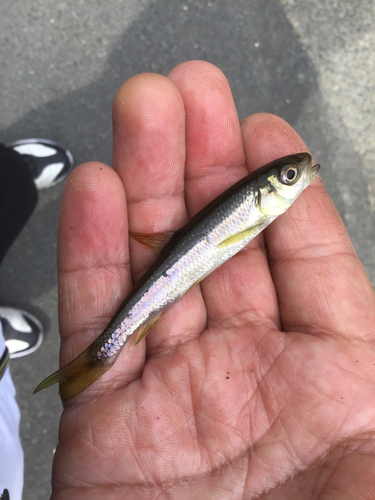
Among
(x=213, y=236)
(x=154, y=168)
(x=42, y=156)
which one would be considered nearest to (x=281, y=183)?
(x=213, y=236)

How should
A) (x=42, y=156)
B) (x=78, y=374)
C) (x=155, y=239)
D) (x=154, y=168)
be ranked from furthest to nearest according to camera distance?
(x=42, y=156) < (x=154, y=168) < (x=155, y=239) < (x=78, y=374)

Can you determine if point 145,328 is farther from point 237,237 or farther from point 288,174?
point 288,174

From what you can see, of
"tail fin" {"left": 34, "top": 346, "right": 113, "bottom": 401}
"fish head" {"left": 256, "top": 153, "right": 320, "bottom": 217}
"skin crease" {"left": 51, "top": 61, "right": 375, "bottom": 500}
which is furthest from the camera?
"fish head" {"left": 256, "top": 153, "right": 320, "bottom": 217}

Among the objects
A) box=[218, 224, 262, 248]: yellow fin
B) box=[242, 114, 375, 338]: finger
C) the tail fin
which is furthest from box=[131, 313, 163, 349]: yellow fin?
box=[242, 114, 375, 338]: finger

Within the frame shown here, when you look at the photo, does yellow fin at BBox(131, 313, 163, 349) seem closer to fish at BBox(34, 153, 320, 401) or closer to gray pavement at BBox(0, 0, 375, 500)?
fish at BBox(34, 153, 320, 401)

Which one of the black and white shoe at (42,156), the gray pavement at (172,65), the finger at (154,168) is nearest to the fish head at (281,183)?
the finger at (154,168)
